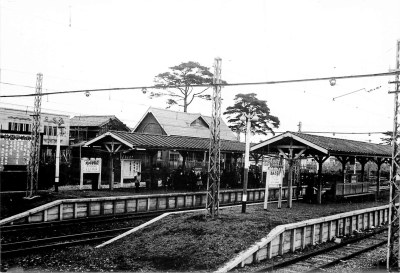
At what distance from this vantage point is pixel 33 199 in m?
17.3

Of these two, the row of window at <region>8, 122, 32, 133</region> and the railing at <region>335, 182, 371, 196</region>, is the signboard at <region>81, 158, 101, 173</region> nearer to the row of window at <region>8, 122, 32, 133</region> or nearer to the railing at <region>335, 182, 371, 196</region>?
the railing at <region>335, 182, 371, 196</region>

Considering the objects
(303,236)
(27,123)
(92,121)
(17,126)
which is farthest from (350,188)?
(92,121)

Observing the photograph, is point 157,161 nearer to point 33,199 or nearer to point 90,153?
point 90,153

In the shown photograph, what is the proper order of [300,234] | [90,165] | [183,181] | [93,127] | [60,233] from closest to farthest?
1. [300,234]
2. [60,233]
3. [90,165]
4. [183,181]
5. [93,127]

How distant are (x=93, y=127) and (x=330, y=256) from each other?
34.4 m

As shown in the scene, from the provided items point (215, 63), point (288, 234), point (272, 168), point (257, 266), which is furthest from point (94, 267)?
point (272, 168)

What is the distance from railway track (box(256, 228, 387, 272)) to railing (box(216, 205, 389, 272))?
0.55m

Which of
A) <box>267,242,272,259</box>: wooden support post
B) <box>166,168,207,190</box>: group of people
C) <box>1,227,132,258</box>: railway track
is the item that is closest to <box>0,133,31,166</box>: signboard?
<box>166,168,207,190</box>: group of people

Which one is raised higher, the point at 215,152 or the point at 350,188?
the point at 215,152

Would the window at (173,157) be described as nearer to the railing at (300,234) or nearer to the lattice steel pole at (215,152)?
the railing at (300,234)

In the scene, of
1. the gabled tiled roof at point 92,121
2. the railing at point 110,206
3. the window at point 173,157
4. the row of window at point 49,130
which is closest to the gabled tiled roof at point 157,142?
the railing at point 110,206

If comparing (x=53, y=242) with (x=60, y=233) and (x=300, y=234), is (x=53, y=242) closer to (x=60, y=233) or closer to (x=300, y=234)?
(x=60, y=233)

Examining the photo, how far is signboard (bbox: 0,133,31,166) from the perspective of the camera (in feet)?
64.3

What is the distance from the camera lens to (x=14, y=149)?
20.0 metres
